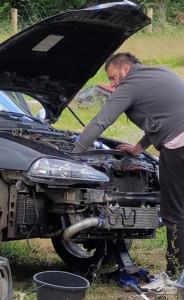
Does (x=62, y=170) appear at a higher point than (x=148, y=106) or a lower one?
lower

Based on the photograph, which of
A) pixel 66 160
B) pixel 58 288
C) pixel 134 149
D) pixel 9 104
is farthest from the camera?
pixel 9 104

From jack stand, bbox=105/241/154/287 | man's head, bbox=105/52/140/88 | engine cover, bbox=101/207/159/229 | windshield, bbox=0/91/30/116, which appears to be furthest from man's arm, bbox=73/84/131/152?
windshield, bbox=0/91/30/116

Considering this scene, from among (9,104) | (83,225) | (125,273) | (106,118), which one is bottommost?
(125,273)

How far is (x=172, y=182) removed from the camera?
20.3ft

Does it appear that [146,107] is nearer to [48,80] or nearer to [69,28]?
[69,28]

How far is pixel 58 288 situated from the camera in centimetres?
477

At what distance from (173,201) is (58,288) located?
1.75 metres

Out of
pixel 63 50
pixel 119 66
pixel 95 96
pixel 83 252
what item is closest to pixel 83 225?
pixel 119 66

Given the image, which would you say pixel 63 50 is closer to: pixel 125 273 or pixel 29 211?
pixel 29 211

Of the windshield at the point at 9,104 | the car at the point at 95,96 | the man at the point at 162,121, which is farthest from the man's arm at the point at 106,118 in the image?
the car at the point at 95,96

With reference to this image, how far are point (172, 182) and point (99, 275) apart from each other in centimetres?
116

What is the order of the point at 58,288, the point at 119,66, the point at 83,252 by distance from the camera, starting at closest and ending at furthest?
the point at 58,288
the point at 119,66
the point at 83,252

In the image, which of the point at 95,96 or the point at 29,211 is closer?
the point at 29,211

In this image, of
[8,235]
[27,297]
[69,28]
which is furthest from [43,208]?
[69,28]
